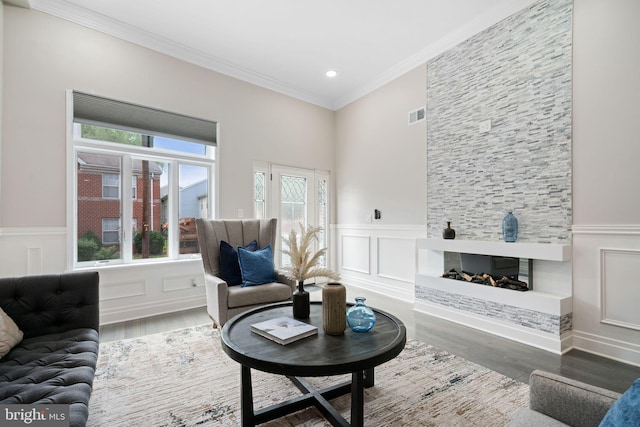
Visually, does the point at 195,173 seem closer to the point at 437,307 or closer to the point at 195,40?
the point at 195,40

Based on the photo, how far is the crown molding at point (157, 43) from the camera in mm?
3083

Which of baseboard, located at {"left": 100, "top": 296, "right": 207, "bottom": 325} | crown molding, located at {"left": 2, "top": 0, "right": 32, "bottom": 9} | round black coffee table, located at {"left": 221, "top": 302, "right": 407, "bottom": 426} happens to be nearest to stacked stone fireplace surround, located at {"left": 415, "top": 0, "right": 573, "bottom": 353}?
round black coffee table, located at {"left": 221, "top": 302, "right": 407, "bottom": 426}

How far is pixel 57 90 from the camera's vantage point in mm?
3092

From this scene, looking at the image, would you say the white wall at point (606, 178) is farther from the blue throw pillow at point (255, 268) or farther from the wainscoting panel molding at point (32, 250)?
the wainscoting panel molding at point (32, 250)

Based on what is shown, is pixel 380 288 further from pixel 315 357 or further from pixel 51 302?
pixel 51 302

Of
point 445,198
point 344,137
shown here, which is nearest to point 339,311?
point 445,198

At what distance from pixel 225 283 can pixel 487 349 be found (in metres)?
2.40

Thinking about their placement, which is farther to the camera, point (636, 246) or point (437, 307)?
point (437, 307)

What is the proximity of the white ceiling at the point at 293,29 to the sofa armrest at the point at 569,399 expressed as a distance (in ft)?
11.1

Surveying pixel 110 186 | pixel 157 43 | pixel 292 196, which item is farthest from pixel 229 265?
pixel 157 43

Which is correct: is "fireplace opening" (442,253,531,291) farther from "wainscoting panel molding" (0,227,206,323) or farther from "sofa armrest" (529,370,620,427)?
"wainscoting panel molding" (0,227,206,323)

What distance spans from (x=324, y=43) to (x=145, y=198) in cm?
294

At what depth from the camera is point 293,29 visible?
3502mm

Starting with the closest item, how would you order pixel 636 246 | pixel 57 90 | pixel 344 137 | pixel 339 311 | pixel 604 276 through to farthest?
pixel 339 311 < pixel 636 246 < pixel 604 276 < pixel 57 90 < pixel 344 137
